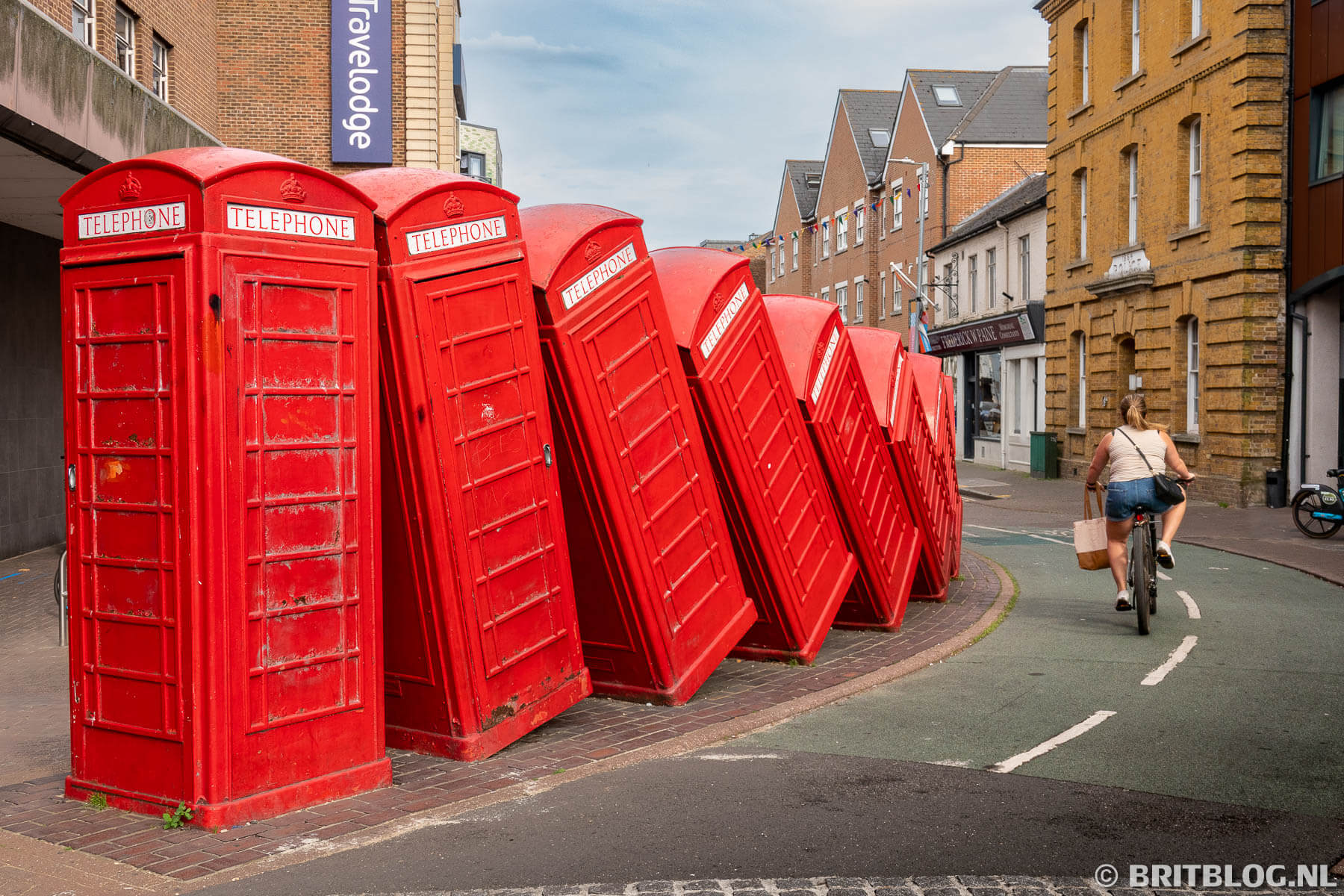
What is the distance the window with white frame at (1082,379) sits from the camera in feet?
93.5

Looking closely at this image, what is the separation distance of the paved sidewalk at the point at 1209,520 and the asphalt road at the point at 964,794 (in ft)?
21.5

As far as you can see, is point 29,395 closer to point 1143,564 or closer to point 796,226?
point 1143,564

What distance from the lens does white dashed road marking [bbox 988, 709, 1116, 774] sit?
5.69 m

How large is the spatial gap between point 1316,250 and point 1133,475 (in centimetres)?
1300

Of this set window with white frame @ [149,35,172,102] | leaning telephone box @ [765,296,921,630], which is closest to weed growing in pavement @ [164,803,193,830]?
leaning telephone box @ [765,296,921,630]

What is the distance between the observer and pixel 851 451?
9234mm

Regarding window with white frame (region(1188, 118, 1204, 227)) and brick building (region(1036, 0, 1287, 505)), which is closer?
brick building (region(1036, 0, 1287, 505))

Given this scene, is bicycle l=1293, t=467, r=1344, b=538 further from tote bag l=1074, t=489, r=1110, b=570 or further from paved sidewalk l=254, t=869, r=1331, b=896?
paved sidewalk l=254, t=869, r=1331, b=896

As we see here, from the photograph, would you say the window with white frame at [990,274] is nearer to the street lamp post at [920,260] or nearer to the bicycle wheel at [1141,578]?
the street lamp post at [920,260]

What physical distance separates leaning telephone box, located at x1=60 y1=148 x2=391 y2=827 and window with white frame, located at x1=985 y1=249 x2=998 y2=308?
3267 centimetres

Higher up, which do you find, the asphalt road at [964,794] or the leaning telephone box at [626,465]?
the leaning telephone box at [626,465]

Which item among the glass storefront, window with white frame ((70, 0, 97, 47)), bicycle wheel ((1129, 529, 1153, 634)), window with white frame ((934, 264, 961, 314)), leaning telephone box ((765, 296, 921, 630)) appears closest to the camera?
leaning telephone box ((765, 296, 921, 630))

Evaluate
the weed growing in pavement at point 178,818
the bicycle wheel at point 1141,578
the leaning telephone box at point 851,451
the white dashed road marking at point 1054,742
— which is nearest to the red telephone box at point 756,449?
the leaning telephone box at point 851,451

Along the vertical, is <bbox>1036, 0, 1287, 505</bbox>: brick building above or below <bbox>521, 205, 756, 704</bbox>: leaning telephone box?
above
